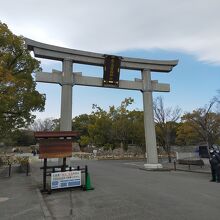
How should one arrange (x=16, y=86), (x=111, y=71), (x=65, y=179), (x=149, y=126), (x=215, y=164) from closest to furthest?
(x=65, y=179) < (x=215, y=164) < (x=16, y=86) < (x=111, y=71) < (x=149, y=126)

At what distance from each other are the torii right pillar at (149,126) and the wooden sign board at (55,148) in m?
11.4

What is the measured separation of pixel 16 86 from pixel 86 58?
540cm

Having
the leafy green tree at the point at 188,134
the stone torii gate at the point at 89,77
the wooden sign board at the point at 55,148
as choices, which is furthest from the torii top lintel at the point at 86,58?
the leafy green tree at the point at 188,134

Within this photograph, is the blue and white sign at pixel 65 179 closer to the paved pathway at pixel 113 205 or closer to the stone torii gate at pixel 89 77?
the paved pathway at pixel 113 205

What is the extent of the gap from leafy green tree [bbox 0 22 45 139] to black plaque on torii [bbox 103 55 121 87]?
5332 mm

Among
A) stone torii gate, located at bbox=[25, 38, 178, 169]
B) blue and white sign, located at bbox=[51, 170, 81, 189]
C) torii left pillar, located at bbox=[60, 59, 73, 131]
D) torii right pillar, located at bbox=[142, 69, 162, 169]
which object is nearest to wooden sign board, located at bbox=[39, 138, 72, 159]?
blue and white sign, located at bbox=[51, 170, 81, 189]

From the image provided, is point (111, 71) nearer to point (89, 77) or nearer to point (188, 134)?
point (89, 77)

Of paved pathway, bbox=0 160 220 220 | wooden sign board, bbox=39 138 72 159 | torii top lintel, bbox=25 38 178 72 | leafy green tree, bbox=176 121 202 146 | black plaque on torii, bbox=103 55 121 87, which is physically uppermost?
torii top lintel, bbox=25 38 178 72

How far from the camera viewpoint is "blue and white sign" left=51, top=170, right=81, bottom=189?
1174 centimetres

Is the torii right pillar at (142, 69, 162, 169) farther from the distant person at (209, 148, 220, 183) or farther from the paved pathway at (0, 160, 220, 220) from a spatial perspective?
the paved pathway at (0, 160, 220, 220)

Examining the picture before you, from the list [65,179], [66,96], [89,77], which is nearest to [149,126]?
[89,77]

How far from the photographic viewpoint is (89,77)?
21484 millimetres

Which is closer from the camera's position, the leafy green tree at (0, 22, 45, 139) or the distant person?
the distant person

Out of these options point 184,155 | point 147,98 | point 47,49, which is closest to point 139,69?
point 147,98
